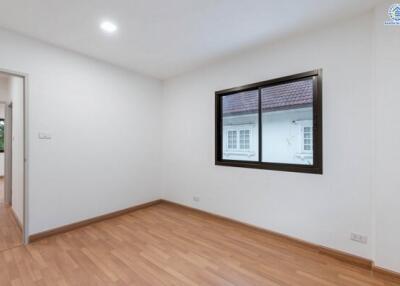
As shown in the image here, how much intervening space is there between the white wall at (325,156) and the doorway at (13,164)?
2692 mm

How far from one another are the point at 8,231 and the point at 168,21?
3.73 m

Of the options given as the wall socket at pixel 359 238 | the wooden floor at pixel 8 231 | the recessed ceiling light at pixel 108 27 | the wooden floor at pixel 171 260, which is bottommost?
the wooden floor at pixel 171 260

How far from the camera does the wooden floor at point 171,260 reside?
6.31ft

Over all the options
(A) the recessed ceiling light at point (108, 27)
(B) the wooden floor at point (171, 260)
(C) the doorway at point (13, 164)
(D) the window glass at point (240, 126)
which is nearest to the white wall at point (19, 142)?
(C) the doorway at point (13, 164)

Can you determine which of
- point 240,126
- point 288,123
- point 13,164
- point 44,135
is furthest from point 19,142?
point 288,123

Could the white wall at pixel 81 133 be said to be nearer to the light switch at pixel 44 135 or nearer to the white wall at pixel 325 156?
the light switch at pixel 44 135

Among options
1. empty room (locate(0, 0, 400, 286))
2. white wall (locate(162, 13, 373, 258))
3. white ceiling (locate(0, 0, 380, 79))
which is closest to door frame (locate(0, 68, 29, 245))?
empty room (locate(0, 0, 400, 286))

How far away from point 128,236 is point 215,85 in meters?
2.77

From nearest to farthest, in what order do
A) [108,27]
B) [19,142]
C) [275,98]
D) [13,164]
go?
1. [108,27]
2. [275,98]
3. [19,142]
4. [13,164]

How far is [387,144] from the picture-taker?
77.0 inches

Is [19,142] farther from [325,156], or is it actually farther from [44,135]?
[325,156]

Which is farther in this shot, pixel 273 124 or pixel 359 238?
pixel 273 124

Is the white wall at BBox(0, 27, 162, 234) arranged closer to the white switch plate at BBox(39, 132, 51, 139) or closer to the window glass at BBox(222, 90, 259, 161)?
the white switch plate at BBox(39, 132, 51, 139)

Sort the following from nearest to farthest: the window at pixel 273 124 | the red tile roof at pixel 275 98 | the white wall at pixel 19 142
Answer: the window at pixel 273 124, the red tile roof at pixel 275 98, the white wall at pixel 19 142
